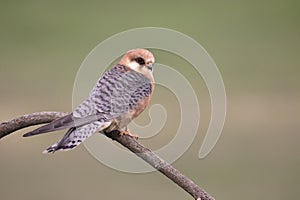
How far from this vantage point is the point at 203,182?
784 cm

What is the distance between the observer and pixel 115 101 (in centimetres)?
360

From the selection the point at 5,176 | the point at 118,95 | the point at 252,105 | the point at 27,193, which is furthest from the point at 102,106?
the point at 252,105

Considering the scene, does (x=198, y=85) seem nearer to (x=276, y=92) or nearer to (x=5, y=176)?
(x=276, y=92)

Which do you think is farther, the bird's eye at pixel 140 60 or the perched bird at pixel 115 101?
the bird's eye at pixel 140 60

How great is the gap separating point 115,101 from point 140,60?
7.5 inches

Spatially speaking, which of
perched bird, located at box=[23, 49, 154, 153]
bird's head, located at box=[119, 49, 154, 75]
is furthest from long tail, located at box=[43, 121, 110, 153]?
bird's head, located at box=[119, 49, 154, 75]

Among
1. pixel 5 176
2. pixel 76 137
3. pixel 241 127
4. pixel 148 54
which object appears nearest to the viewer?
pixel 76 137

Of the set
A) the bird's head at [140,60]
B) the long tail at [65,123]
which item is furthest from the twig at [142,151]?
the bird's head at [140,60]

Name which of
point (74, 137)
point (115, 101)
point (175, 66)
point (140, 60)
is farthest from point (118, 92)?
point (175, 66)

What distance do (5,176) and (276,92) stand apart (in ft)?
13.2

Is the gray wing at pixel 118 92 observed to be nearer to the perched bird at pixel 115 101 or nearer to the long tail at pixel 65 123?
the perched bird at pixel 115 101

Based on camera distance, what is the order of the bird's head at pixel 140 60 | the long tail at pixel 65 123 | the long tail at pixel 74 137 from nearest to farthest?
the long tail at pixel 65 123 → the long tail at pixel 74 137 → the bird's head at pixel 140 60

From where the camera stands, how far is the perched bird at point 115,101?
318cm

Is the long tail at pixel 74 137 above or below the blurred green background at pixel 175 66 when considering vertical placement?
below
